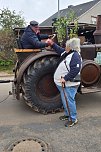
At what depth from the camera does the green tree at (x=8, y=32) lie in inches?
566

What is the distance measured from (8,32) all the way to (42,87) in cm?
988

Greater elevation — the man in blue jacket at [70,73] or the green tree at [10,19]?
the green tree at [10,19]

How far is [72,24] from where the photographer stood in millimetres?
6656

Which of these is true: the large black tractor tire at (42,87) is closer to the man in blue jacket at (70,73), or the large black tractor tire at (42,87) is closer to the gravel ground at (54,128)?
the gravel ground at (54,128)

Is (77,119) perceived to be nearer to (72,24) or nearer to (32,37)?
(32,37)

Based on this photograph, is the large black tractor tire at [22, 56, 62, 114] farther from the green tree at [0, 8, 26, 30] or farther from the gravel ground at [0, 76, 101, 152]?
the green tree at [0, 8, 26, 30]

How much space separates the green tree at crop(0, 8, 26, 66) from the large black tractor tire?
7.78m

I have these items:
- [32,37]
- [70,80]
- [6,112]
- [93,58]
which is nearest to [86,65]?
[93,58]

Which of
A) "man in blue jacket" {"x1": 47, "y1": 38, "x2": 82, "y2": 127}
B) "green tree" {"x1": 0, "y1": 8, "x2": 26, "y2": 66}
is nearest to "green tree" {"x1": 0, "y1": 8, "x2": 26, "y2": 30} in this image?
"green tree" {"x1": 0, "y1": 8, "x2": 26, "y2": 66}

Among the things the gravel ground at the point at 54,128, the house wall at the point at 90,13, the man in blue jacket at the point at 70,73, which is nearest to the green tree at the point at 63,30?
the man in blue jacket at the point at 70,73

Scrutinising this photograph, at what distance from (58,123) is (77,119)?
0.40 metres

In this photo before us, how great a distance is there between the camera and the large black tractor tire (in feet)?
17.4

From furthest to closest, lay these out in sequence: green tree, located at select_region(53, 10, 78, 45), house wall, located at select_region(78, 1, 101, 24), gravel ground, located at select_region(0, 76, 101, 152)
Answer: house wall, located at select_region(78, 1, 101, 24)
green tree, located at select_region(53, 10, 78, 45)
gravel ground, located at select_region(0, 76, 101, 152)

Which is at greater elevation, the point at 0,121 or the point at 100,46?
the point at 100,46
